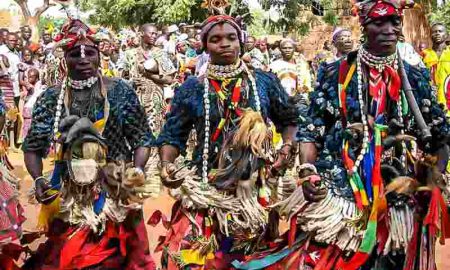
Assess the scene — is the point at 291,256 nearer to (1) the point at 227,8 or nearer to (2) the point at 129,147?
(2) the point at 129,147

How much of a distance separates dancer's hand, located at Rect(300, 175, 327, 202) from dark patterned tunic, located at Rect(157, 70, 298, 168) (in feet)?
2.55

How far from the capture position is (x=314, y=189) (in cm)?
433

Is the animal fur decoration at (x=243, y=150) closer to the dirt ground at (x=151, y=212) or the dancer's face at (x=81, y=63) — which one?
the dancer's face at (x=81, y=63)

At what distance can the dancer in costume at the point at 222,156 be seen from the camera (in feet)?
15.8

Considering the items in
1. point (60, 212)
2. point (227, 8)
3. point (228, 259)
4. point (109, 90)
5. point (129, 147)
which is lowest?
point (228, 259)

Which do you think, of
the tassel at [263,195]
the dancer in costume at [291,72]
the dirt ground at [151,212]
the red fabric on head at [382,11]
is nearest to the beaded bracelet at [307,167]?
the tassel at [263,195]

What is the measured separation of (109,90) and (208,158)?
0.77m

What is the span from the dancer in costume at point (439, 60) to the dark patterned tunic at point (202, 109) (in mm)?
4775

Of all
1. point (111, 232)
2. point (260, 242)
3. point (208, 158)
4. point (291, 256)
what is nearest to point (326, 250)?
point (291, 256)

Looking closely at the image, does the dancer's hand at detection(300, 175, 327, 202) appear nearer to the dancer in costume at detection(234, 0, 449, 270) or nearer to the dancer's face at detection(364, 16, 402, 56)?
the dancer in costume at detection(234, 0, 449, 270)

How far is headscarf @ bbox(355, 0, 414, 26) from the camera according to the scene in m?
4.29

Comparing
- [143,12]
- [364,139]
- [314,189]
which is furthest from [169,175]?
[143,12]

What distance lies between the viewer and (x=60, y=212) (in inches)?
193

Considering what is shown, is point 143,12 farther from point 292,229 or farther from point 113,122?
point 292,229
